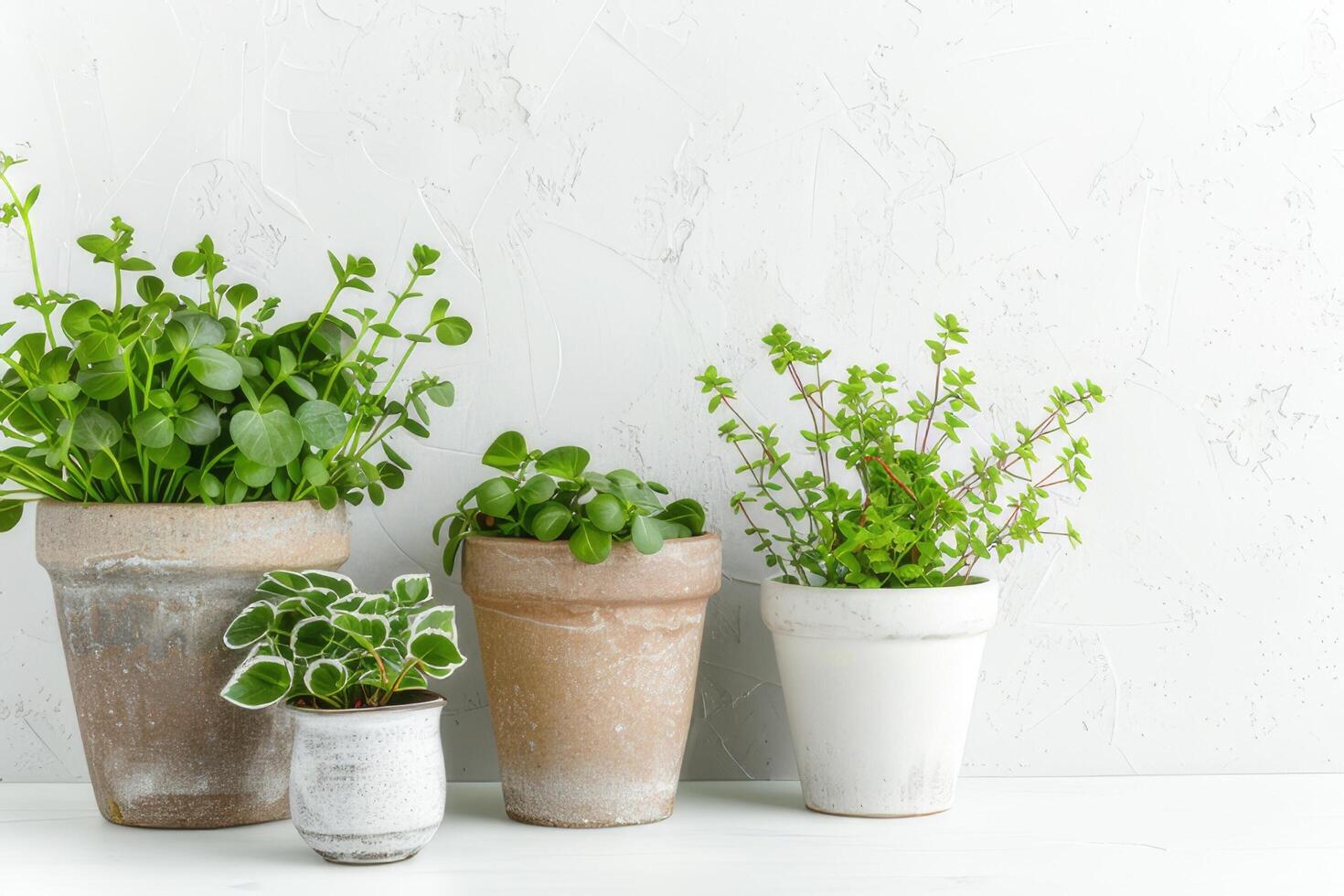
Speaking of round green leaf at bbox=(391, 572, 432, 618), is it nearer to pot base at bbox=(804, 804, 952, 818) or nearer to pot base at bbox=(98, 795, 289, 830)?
pot base at bbox=(98, 795, 289, 830)

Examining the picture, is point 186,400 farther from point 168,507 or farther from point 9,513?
point 9,513

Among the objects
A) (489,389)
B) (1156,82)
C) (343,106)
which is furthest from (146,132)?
(1156,82)

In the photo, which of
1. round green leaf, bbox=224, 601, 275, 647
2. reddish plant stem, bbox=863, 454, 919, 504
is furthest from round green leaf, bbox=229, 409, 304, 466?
reddish plant stem, bbox=863, 454, 919, 504

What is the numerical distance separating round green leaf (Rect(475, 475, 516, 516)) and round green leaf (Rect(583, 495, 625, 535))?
0.24 ft

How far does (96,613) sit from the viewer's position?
88 cm

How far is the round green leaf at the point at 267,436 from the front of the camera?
832 millimetres

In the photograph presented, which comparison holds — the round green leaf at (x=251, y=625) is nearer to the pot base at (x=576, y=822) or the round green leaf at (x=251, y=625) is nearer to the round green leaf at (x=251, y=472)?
the round green leaf at (x=251, y=472)

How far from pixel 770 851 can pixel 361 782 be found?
29cm

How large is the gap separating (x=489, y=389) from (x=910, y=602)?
422mm

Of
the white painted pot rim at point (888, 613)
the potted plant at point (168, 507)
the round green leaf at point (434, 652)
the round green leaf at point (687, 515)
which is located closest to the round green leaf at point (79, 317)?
the potted plant at point (168, 507)

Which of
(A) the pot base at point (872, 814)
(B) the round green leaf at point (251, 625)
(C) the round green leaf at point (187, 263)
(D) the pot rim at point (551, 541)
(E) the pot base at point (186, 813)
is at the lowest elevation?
(E) the pot base at point (186, 813)

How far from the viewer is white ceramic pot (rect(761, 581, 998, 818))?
908 mm

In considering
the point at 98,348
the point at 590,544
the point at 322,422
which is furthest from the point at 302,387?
the point at 590,544

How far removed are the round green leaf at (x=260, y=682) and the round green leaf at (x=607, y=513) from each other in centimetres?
23
